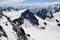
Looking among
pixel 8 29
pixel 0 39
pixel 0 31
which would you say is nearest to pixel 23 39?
pixel 8 29

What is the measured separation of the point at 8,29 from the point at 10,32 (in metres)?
5.76

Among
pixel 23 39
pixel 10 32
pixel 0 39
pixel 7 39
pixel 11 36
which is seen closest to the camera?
pixel 0 39

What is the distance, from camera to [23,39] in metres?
140

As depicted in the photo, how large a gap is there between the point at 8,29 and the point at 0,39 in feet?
101

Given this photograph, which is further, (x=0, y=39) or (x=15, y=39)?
(x=15, y=39)

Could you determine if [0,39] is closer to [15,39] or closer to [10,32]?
[15,39]

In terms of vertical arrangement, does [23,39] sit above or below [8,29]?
below

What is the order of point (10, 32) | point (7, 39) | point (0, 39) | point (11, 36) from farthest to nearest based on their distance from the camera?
point (10, 32)
point (11, 36)
point (7, 39)
point (0, 39)

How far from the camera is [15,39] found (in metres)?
119

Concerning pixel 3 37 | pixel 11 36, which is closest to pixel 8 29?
pixel 11 36

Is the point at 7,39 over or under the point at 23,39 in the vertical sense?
over

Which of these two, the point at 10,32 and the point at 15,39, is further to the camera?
the point at 10,32

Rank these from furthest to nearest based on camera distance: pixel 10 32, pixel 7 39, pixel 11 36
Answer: pixel 10 32 < pixel 11 36 < pixel 7 39

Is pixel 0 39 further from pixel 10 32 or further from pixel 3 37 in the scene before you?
pixel 10 32
